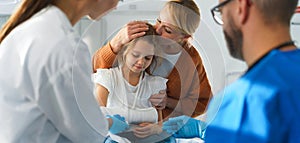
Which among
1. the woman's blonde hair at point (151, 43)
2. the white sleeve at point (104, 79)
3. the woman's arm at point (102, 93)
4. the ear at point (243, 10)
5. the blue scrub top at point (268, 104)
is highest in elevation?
the ear at point (243, 10)

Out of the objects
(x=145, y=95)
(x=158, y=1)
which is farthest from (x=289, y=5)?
(x=145, y=95)

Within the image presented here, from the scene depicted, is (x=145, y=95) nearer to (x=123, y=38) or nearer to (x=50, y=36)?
(x=123, y=38)

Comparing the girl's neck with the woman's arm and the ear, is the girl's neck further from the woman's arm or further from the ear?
the ear

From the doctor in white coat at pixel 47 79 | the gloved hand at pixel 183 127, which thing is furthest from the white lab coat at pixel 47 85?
the gloved hand at pixel 183 127

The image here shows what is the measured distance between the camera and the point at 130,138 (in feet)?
4.70

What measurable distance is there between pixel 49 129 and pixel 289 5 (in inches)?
25.2

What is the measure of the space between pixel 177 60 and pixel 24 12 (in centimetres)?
49

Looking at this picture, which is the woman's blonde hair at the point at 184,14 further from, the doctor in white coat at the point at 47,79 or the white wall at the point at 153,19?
the doctor in white coat at the point at 47,79

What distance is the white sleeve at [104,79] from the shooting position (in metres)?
1.40

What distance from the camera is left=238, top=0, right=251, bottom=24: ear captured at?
3.21ft

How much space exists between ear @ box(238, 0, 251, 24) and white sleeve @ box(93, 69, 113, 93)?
0.53m

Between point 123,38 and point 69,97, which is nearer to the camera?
point 69,97

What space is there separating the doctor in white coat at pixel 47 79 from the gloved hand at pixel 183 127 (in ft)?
0.93

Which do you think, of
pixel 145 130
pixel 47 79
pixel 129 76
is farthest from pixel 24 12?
pixel 145 130
